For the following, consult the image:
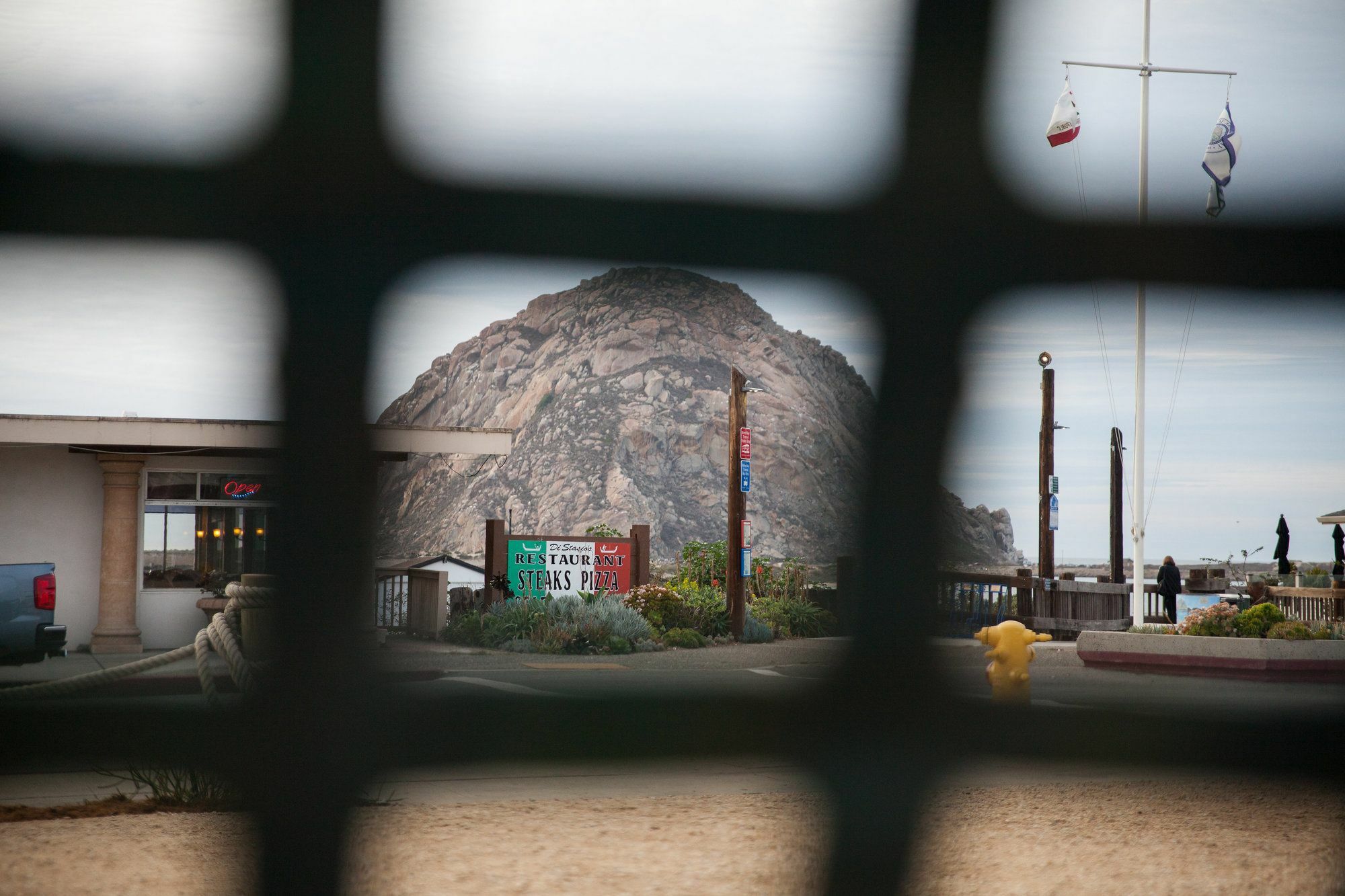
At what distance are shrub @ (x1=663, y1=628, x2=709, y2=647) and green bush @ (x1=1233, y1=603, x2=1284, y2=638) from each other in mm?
3576

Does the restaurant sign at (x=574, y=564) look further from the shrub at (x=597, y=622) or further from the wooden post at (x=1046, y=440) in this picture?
the wooden post at (x=1046, y=440)

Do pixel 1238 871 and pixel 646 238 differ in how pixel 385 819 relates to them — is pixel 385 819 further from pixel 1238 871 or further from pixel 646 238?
pixel 1238 871

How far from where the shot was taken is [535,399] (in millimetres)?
1934

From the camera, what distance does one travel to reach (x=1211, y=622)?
10016 mm

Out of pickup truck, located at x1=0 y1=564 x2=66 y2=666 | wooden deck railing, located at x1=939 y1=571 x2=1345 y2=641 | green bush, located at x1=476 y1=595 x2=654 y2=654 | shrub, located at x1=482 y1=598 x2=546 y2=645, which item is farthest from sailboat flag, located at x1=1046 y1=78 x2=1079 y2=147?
wooden deck railing, located at x1=939 y1=571 x2=1345 y2=641

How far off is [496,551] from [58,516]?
6136mm

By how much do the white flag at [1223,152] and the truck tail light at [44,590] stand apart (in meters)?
14.5

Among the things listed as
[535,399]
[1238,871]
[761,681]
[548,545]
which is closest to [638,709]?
[761,681]

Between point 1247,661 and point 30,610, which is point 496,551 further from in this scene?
point 1247,661

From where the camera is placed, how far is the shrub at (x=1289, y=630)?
16.4 ft

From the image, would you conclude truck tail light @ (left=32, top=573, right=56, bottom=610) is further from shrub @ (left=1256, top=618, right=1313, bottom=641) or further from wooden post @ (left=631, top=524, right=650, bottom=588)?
shrub @ (left=1256, top=618, right=1313, bottom=641)

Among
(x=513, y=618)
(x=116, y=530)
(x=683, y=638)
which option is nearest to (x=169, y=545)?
(x=116, y=530)

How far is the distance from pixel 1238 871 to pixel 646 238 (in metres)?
5.94

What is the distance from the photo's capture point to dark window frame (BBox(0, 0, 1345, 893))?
→ 56cm
